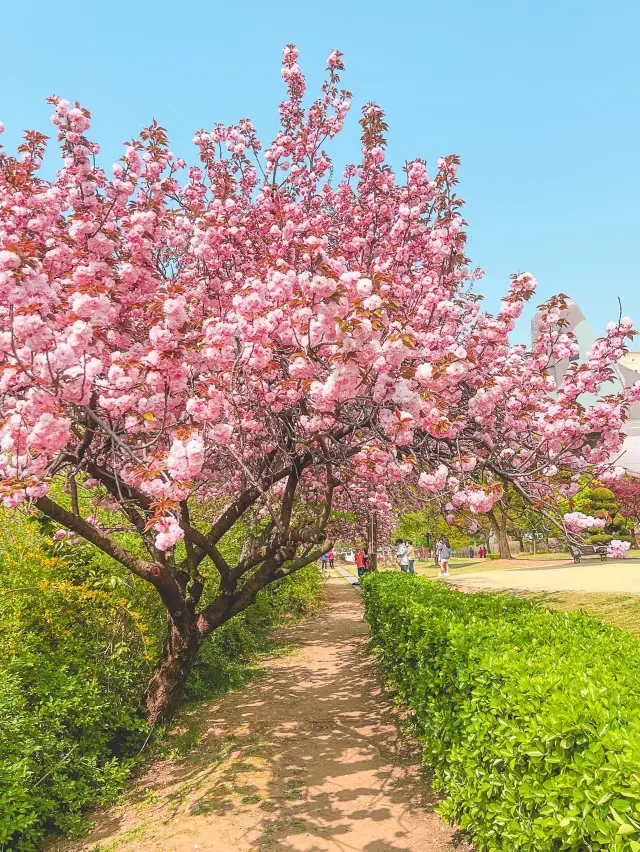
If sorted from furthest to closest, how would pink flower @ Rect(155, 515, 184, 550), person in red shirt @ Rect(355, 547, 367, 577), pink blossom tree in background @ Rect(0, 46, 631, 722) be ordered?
person in red shirt @ Rect(355, 547, 367, 577)
pink blossom tree in background @ Rect(0, 46, 631, 722)
pink flower @ Rect(155, 515, 184, 550)

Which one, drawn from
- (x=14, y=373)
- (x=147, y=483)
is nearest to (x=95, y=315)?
(x=14, y=373)

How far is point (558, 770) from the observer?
2.51 metres

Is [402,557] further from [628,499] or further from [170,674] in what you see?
[628,499]

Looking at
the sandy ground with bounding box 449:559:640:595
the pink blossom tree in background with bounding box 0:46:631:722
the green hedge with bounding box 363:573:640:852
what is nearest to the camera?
the green hedge with bounding box 363:573:640:852

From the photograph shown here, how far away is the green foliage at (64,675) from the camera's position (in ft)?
13.2

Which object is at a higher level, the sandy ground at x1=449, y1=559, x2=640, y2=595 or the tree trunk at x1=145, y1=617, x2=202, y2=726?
the tree trunk at x1=145, y1=617, x2=202, y2=726

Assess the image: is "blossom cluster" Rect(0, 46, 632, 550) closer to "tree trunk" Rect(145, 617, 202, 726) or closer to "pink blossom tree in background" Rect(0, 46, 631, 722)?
"pink blossom tree in background" Rect(0, 46, 631, 722)

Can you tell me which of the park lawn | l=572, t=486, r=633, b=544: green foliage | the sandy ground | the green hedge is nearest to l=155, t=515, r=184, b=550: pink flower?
the green hedge

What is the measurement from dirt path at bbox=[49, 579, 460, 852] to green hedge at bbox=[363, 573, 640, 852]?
1.56ft

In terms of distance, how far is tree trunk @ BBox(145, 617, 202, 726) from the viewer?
19.8 ft

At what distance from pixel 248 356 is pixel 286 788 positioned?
3.81 metres

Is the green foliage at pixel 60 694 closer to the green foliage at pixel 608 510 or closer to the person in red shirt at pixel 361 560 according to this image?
the person in red shirt at pixel 361 560

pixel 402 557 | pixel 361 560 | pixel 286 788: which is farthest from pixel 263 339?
pixel 361 560

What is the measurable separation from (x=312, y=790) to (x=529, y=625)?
7.92ft
